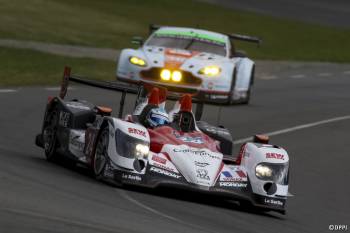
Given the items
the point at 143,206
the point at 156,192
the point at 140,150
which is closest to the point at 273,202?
the point at 156,192

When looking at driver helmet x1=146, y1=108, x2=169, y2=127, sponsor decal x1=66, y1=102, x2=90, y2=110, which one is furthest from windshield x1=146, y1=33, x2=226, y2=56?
driver helmet x1=146, y1=108, x2=169, y2=127

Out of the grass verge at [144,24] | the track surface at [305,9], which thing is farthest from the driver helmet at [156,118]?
the track surface at [305,9]

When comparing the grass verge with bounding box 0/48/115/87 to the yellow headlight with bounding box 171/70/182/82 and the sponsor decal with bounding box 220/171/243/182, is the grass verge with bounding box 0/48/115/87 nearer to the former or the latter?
the yellow headlight with bounding box 171/70/182/82

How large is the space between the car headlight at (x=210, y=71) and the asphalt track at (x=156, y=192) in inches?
27.9

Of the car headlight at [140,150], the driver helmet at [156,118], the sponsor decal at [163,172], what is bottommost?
the sponsor decal at [163,172]

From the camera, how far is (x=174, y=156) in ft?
40.5

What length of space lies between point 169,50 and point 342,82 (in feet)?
31.1

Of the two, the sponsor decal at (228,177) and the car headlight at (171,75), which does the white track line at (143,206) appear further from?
the car headlight at (171,75)

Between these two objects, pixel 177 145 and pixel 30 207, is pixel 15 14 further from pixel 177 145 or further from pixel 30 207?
pixel 30 207

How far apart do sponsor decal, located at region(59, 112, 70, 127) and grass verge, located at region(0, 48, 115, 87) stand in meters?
9.57

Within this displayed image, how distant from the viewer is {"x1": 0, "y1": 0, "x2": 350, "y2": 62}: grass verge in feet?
121

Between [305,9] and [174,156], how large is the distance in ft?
133

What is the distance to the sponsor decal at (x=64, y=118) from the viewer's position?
14.1 meters

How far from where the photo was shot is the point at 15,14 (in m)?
39.5
